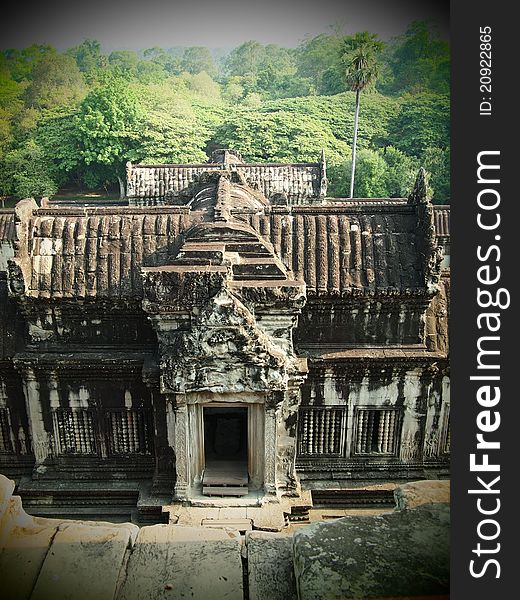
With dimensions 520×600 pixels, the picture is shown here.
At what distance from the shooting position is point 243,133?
42.8 metres

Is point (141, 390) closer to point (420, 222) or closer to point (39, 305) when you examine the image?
point (39, 305)

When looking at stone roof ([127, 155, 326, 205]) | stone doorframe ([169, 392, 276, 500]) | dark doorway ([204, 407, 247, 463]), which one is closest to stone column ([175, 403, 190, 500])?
stone doorframe ([169, 392, 276, 500])

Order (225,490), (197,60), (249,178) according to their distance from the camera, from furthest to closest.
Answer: (249,178)
(197,60)
(225,490)

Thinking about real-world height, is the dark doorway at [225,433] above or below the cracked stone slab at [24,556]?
below

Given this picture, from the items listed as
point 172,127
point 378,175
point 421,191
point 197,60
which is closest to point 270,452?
point 421,191

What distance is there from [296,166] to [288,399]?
18.5 meters

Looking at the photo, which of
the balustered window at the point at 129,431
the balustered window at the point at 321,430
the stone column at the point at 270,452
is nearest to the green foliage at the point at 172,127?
the balustered window at the point at 129,431

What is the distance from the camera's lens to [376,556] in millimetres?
3445

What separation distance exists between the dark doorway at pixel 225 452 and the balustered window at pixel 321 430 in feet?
3.85

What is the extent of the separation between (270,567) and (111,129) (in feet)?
120

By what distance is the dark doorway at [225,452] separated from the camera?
31.8 feet

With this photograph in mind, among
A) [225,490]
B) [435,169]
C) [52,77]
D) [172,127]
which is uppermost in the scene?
[172,127]

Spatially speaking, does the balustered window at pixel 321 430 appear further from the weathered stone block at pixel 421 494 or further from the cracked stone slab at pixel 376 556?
the cracked stone slab at pixel 376 556

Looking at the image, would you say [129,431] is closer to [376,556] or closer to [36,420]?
[36,420]
